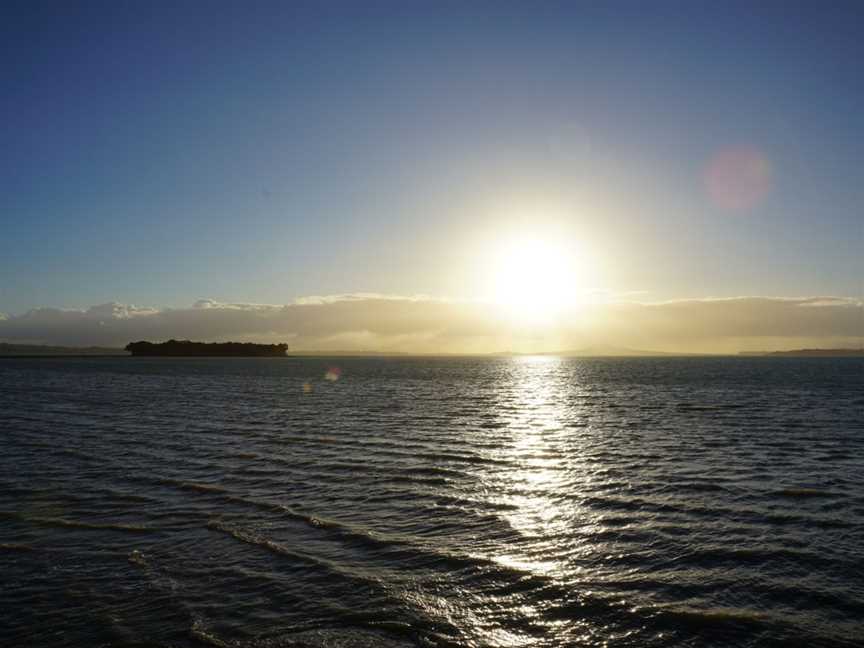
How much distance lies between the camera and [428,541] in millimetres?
16938

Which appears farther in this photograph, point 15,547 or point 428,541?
point 428,541

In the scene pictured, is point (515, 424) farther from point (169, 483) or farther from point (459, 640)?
point (459, 640)

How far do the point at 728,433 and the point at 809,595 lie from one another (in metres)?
30.9

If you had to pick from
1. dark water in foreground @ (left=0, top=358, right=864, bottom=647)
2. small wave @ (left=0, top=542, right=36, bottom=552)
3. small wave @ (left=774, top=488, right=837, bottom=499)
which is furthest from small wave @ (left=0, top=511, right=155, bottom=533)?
small wave @ (left=774, top=488, right=837, bottom=499)

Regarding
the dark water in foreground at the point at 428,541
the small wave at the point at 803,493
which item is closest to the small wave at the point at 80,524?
the dark water in foreground at the point at 428,541

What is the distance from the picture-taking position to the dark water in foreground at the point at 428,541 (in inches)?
461

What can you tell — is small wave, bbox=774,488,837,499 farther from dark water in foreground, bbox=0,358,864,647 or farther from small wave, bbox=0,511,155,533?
small wave, bbox=0,511,155,533

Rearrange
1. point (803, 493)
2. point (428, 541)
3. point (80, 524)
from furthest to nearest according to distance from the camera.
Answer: point (803, 493)
point (80, 524)
point (428, 541)

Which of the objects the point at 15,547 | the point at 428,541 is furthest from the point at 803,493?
the point at 15,547

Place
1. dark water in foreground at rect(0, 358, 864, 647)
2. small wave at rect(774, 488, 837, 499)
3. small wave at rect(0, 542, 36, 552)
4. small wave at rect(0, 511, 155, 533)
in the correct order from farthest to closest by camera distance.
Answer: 1. small wave at rect(774, 488, 837, 499)
2. small wave at rect(0, 511, 155, 533)
3. small wave at rect(0, 542, 36, 552)
4. dark water in foreground at rect(0, 358, 864, 647)

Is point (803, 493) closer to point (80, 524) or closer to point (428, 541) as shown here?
point (428, 541)

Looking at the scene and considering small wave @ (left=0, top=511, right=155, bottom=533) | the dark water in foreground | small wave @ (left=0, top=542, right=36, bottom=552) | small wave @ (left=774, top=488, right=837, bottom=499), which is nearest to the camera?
the dark water in foreground

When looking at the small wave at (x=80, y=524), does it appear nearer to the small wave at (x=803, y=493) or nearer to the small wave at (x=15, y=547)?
the small wave at (x=15, y=547)

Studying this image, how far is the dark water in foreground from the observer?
11.7 metres
